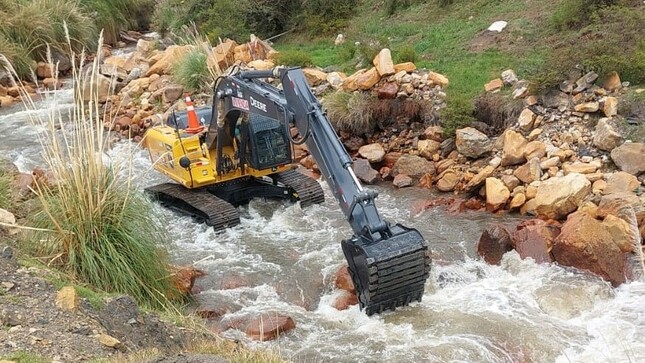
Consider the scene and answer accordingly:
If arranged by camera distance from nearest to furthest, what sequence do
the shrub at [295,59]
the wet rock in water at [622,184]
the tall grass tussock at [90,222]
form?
the tall grass tussock at [90,222]
the wet rock in water at [622,184]
the shrub at [295,59]

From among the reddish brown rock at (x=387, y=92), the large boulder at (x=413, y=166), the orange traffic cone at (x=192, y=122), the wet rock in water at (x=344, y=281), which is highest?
the orange traffic cone at (x=192, y=122)

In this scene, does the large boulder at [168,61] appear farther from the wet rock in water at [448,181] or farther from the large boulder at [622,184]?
the large boulder at [622,184]

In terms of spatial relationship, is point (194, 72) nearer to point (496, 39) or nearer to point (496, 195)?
point (496, 39)

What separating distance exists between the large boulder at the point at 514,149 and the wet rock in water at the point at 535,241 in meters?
1.70

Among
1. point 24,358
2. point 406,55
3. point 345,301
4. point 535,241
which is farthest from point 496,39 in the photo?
point 24,358

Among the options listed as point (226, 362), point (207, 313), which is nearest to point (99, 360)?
point (226, 362)

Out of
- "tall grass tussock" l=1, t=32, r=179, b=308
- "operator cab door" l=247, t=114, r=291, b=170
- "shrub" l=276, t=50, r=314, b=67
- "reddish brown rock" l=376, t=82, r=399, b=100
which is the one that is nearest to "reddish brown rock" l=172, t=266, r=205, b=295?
"tall grass tussock" l=1, t=32, r=179, b=308

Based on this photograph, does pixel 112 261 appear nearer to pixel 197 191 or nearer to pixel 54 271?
pixel 54 271

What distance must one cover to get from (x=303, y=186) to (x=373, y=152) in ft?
5.60

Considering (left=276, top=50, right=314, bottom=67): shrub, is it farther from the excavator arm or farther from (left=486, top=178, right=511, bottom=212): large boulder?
the excavator arm

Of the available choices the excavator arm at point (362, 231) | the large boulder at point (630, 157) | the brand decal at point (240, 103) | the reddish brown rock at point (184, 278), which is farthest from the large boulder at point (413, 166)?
the reddish brown rock at point (184, 278)

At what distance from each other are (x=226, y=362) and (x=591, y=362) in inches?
126

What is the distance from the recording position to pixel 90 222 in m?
5.66

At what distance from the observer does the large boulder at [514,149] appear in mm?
9141
